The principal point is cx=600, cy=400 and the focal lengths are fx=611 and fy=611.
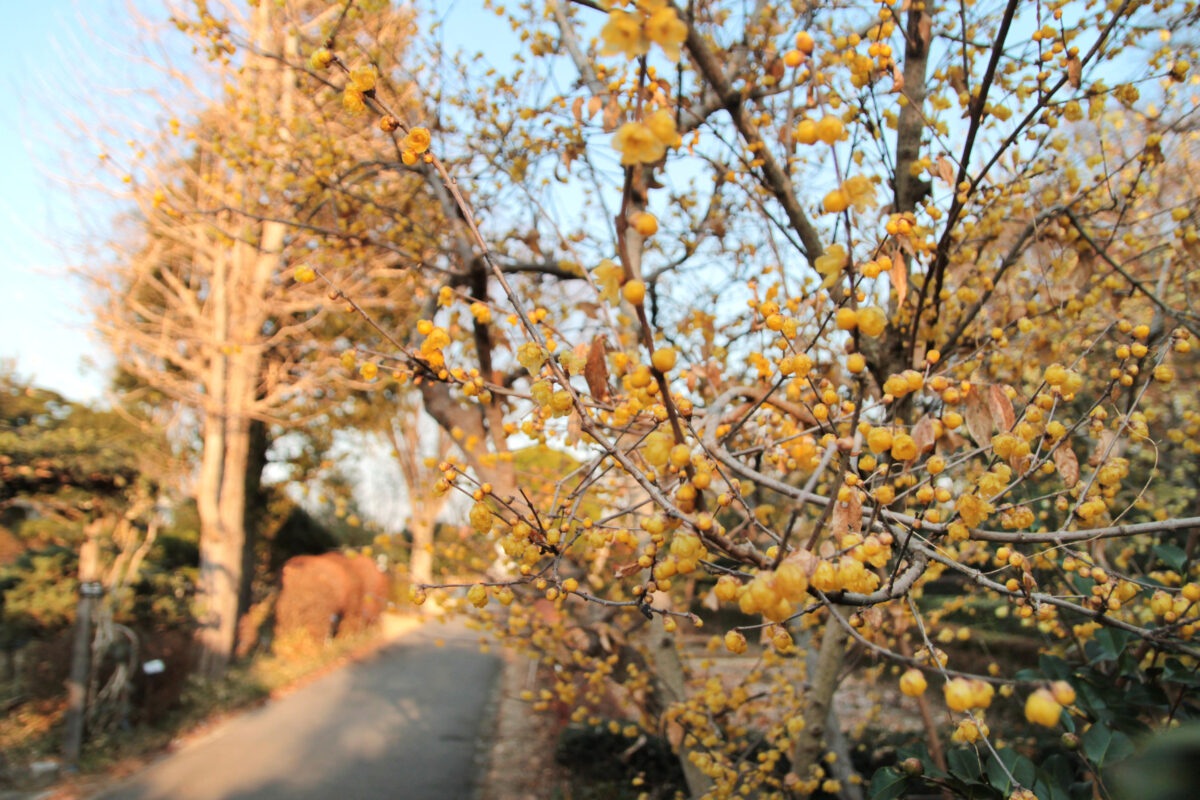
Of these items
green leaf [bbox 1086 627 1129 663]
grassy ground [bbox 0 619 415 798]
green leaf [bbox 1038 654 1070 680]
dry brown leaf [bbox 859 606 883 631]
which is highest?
dry brown leaf [bbox 859 606 883 631]

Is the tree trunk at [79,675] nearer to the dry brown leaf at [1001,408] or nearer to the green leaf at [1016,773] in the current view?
the green leaf at [1016,773]

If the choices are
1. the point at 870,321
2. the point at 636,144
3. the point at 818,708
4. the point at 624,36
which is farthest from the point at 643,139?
the point at 818,708

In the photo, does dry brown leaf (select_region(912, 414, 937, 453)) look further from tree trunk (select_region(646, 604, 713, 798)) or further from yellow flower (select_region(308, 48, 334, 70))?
tree trunk (select_region(646, 604, 713, 798))

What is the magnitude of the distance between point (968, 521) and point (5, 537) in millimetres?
10998

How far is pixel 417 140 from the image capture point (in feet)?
3.84

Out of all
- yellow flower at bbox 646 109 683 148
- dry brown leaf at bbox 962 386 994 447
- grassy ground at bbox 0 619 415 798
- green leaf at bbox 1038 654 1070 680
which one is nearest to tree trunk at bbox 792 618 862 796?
green leaf at bbox 1038 654 1070 680

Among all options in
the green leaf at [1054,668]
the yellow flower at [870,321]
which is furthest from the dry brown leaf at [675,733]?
the yellow flower at [870,321]

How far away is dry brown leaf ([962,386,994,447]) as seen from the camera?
149cm

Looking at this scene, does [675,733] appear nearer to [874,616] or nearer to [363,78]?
[874,616]

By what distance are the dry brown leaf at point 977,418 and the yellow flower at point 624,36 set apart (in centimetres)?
121

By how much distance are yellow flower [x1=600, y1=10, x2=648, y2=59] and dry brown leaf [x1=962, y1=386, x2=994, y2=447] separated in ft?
3.98

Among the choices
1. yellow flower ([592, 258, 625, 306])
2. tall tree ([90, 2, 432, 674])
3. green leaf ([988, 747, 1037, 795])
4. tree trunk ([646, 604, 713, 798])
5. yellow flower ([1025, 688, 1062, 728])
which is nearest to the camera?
yellow flower ([1025, 688, 1062, 728])

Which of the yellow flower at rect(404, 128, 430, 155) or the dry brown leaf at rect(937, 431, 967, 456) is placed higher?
the yellow flower at rect(404, 128, 430, 155)

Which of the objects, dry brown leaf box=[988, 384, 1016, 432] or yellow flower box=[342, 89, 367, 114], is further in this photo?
dry brown leaf box=[988, 384, 1016, 432]
